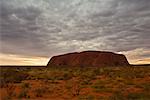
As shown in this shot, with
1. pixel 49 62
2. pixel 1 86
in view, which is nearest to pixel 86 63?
pixel 49 62

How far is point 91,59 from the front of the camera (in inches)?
4397

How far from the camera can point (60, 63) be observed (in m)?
119

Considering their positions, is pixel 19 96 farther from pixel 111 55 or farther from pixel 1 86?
pixel 111 55

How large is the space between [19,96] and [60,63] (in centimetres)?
10712

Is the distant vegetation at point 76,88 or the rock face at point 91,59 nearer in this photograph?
the distant vegetation at point 76,88

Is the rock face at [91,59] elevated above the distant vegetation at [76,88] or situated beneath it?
elevated above

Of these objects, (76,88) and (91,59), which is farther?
(91,59)

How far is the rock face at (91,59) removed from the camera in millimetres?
109156

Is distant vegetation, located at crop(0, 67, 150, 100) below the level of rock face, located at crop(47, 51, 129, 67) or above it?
below

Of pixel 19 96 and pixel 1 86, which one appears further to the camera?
pixel 1 86

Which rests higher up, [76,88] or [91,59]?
[91,59]

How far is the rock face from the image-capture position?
109 m

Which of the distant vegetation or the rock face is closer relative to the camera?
the distant vegetation

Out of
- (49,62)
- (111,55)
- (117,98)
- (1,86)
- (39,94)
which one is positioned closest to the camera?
(117,98)
